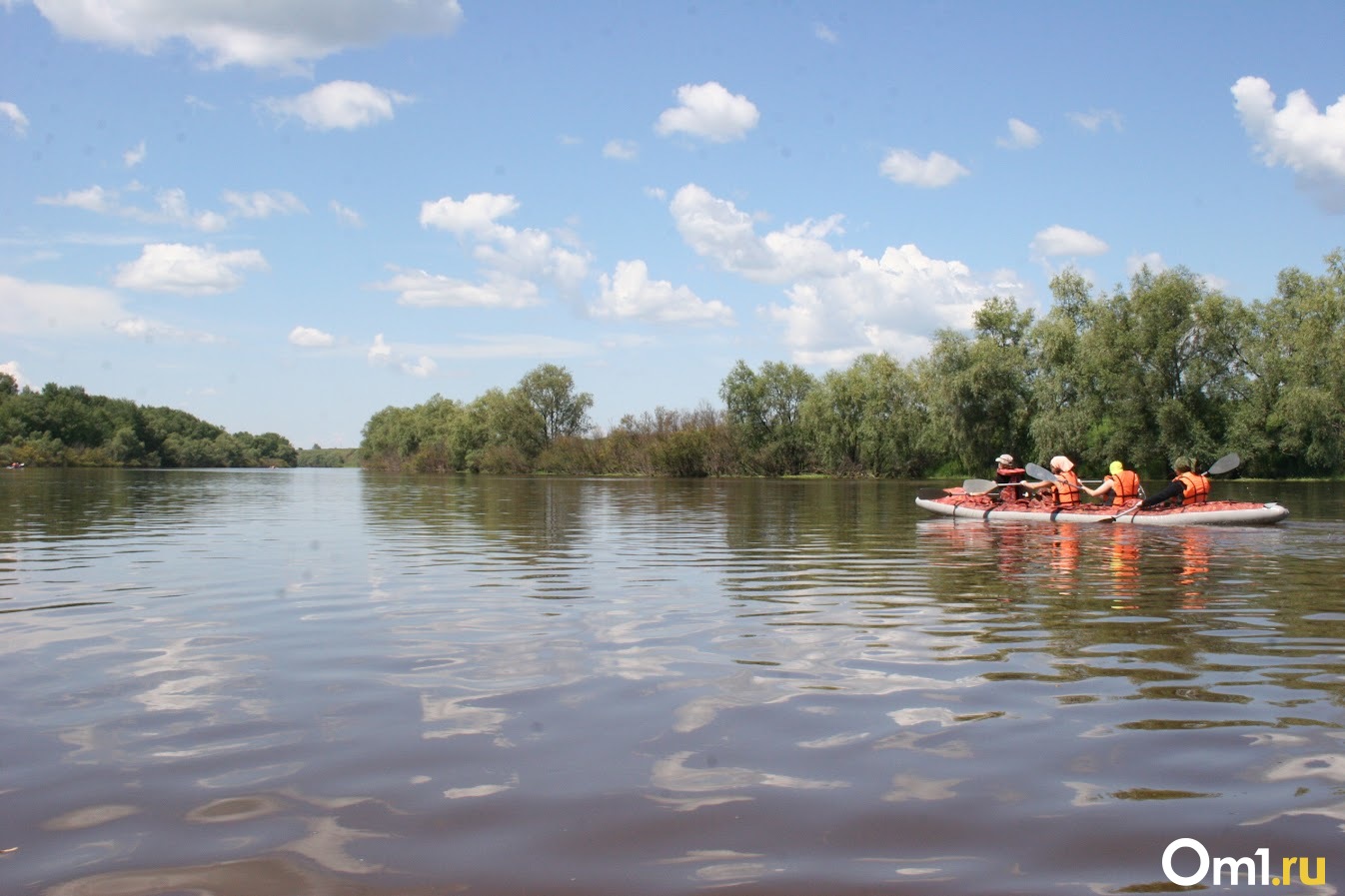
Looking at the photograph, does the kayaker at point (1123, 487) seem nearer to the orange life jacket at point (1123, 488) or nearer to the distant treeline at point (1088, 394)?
the orange life jacket at point (1123, 488)

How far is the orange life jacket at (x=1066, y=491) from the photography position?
21359mm

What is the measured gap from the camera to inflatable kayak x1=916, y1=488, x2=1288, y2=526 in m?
19.0

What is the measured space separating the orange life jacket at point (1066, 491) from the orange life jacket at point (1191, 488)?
76.4 inches

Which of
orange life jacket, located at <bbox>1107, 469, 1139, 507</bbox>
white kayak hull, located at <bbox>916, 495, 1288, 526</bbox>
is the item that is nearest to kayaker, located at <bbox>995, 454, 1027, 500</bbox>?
white kayak hull, located at <bbox>916, 495, 1288, 526</bbox>

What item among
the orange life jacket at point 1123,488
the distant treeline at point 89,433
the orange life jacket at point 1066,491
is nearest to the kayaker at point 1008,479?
the orange life jacket at point 1066,491

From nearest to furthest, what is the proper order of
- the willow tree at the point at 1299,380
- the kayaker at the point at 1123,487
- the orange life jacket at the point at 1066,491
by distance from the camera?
the kayaker at the point at 1123,487, the orange life jacket at the point at 1066,491, the willow tree at the point at 1299,380

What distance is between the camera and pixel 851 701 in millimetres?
5832

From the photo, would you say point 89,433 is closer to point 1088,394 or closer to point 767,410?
point 767,410

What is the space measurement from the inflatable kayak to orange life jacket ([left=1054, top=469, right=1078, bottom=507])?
9.0 inches

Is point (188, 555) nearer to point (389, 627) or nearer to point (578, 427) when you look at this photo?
point (389, 627)

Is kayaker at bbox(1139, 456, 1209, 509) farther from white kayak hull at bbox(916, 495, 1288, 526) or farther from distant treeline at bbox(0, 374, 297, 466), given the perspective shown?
distant treeline at bbox(0, 374, 297, 466)

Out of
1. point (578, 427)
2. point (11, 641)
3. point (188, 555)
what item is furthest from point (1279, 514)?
Answer: point (578, 427)

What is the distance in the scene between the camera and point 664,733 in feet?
17.1

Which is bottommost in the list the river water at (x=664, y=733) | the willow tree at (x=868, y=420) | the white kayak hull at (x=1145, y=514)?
the river water at (x=664, y=733)
